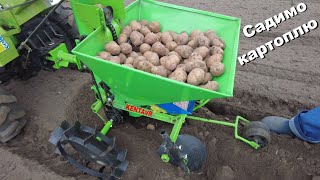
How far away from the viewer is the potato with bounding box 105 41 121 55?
2.43m

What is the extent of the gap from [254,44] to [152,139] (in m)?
2.66

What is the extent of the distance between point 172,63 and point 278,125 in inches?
57.5

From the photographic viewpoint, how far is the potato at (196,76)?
2162 millimetres

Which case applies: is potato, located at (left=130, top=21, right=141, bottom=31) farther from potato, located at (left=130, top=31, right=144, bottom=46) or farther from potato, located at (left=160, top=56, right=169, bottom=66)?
potato, located at (left=160, top=56, right=169, bottom=66)

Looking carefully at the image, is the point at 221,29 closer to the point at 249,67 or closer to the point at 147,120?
the point at 147,120

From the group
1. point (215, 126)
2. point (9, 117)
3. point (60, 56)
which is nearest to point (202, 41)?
point (215, 126)

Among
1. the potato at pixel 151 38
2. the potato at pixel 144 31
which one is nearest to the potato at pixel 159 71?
the potato at pixel 151 38

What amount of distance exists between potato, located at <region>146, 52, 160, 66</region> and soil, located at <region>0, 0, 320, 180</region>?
0.96 meters

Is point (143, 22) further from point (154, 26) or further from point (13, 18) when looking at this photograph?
point (13, 18)

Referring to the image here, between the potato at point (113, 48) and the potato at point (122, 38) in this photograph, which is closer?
the potato at point (113, 48)

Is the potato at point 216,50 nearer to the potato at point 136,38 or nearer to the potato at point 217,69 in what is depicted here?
the potato at point 217,69

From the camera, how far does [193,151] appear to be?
264 centimetres

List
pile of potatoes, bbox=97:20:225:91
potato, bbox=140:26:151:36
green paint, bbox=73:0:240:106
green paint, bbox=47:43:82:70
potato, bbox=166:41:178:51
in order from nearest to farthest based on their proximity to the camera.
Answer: green paint, bbox=73:0:240:106 < pile of potatoes, bbox=97:20:225:91 < potato, bbox=166:41:178:51 < potato, bbox=140:26:151:36 < green paint, bbox=47:43:82:70

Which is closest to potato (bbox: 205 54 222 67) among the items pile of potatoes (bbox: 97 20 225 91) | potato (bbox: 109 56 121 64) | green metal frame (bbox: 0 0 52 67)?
pile of potatoes (bbox: 97 20 225 91)
